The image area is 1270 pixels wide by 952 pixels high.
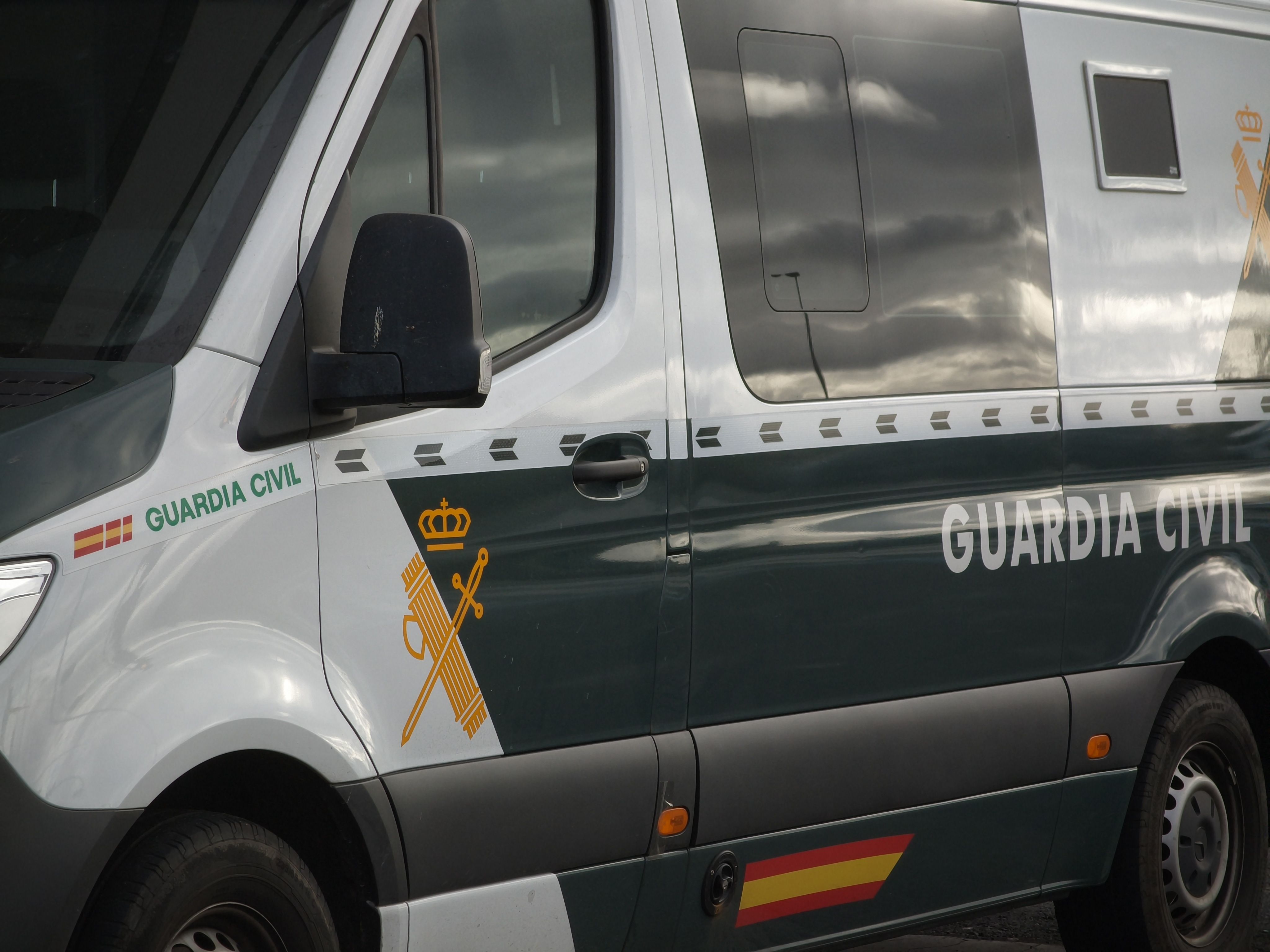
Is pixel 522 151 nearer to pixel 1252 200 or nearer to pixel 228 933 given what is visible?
pixel 228 933

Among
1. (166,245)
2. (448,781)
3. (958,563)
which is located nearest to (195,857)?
(448,781)

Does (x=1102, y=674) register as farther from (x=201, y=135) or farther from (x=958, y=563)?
(x=201, y=135)

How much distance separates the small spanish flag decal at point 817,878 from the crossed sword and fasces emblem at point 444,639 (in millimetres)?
870

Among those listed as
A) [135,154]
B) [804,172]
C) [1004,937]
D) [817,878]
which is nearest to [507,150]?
[135,154]

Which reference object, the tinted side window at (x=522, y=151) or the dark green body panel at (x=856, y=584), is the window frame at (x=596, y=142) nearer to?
the tinted side window at (x=522, y=151)

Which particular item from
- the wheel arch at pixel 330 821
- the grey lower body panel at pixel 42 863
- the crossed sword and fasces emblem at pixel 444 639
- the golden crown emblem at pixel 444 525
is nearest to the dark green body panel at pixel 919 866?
the crossed sword and fasces emblem at pixel 444 639

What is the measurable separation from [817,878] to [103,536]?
1.98 meters

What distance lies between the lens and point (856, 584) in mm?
3951

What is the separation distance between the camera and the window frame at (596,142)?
125 inches

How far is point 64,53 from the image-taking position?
3.26 metres

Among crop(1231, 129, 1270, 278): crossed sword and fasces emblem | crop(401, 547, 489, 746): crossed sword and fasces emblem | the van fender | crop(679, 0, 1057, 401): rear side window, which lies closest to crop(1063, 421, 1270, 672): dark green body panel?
the van fender

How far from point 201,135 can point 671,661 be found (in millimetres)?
1466

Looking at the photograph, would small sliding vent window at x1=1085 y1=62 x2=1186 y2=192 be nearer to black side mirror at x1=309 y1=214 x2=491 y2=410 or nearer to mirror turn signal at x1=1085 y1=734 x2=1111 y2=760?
mirror turn signal at x1=1085 y1=734 x2=1111 y2=760

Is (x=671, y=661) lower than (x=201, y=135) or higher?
lower
